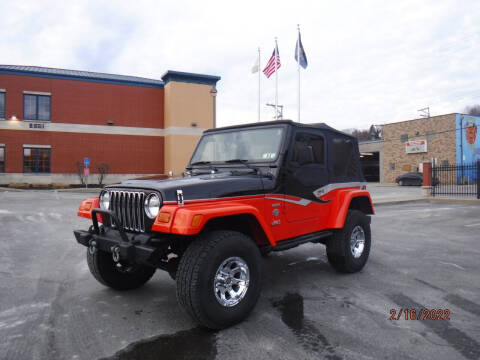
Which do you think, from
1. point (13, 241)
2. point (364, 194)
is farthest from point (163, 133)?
point (364, 194)

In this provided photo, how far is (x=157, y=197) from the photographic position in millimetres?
3305

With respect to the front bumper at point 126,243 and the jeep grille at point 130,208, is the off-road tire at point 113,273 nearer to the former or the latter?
the front bumper at point 126,243

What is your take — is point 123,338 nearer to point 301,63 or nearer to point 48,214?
point 48,214

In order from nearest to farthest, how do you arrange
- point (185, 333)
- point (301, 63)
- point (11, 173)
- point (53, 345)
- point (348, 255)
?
1. point (53, 345)
2. point (185, 333)
3. point (348, 255)
4. point (301, 63)
5. point (11, 173)

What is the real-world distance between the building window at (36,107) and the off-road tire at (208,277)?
29232 mm

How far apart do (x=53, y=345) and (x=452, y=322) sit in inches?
145

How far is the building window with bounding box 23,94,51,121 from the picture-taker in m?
27.4

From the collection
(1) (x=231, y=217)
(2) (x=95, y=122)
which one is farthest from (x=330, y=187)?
(2) (x=95, y=122)

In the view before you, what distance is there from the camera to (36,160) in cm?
2761

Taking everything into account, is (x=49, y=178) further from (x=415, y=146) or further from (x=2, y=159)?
(x=415, y=146)

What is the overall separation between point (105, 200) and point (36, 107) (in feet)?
92.8

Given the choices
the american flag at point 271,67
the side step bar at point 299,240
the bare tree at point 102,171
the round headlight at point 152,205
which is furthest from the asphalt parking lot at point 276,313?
the bare tree at point 102,171

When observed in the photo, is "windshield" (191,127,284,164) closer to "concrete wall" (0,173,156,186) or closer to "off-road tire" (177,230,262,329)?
"off-road tire" (177,230,262,329)

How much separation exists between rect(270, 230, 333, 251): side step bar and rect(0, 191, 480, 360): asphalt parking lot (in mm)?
590
